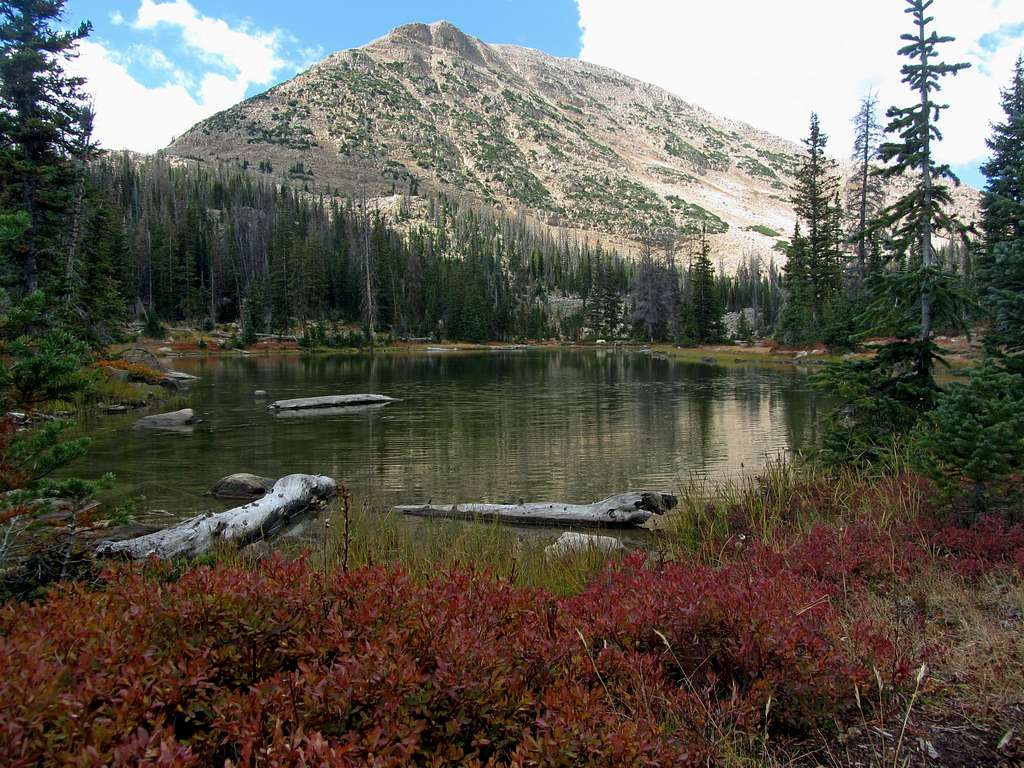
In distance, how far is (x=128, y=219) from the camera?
10569cm

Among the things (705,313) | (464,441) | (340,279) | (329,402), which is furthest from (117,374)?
(340,279)

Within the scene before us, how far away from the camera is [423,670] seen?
2912 mm

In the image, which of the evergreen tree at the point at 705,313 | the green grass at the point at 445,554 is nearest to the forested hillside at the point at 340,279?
the evergreen tree at the point at 705,313

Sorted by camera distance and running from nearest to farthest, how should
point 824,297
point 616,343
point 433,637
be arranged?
point 433,637 → point 824,297 → point 616,343

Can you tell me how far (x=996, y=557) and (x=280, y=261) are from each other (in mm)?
93673

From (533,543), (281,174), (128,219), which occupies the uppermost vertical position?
(281,174)

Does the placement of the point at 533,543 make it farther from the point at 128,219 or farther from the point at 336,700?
the point at 128,219

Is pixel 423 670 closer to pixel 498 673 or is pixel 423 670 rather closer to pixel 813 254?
pixel 498 673

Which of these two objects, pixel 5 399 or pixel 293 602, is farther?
pixel 5 399

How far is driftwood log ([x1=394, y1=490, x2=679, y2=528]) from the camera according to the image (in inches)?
436

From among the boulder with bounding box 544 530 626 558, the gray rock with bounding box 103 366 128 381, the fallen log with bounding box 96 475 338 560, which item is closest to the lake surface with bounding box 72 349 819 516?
the fallen log with bounding box 96 475 338 560

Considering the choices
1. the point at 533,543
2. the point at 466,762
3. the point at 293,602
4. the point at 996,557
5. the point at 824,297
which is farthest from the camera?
the point at 824,297

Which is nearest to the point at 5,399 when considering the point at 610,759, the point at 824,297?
the point at 610,759

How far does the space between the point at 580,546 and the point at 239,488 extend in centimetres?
818
